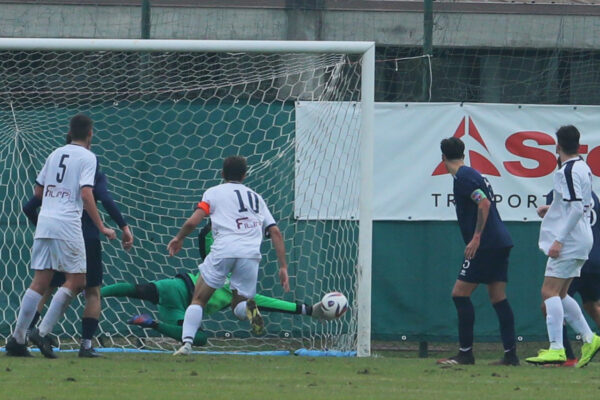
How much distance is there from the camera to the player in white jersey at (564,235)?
864 cm

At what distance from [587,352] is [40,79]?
18.6 feet

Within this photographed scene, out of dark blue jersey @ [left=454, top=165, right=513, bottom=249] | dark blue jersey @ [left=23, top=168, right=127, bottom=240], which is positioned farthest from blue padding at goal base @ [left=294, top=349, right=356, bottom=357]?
dark blue jersey @ [left=23, top=168, right=127, bottom=240]

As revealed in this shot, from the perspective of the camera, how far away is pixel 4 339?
36.2 ft

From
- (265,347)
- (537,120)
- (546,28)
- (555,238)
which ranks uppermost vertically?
(546,28)

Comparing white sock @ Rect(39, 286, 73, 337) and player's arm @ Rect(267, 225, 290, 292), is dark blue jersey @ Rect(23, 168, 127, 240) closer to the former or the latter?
white sock @ Rect(39, 286, 73, 337)

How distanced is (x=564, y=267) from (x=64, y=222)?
3727 millimetres

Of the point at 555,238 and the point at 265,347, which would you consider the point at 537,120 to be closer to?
the point at 555,238

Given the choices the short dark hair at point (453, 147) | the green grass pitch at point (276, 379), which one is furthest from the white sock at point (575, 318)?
the short dark hair at point (453, 147)

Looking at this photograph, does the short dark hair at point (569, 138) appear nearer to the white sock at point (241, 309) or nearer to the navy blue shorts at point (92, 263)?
the white sock at point (241, 309)

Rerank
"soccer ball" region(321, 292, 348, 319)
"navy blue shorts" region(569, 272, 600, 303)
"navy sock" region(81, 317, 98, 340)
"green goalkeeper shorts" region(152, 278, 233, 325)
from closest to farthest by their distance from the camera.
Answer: "navy sock" region(81, 317, 98, 340) < "navy blue shorts" region(569, 272, 600, 303) < "soccer ball" region(321, 292, 348, 319) < "green goalkeeper shorts" region(152, 278, 233, 325)

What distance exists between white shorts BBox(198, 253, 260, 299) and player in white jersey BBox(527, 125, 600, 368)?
2.18m

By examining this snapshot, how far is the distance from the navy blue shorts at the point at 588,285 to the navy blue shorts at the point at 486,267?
2.74ft

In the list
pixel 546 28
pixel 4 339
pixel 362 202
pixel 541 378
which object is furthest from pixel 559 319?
pixel 4 339

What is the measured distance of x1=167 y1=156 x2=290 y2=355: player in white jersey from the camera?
8953 millimetres
